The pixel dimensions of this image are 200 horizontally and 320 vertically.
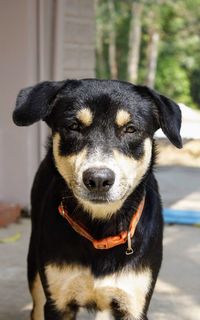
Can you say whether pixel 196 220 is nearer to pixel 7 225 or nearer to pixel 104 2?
pixel 7 225

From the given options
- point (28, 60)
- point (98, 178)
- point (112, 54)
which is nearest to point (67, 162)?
point (98, 178)

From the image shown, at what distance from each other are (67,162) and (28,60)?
2.75 metres

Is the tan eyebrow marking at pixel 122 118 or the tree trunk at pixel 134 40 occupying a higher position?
the tan eyebrow marking at pixel 122 118

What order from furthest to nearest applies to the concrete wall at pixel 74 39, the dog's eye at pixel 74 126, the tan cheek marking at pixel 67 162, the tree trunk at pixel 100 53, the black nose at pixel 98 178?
the tree trunk at pixel 100 53 < the concrete wall at pixel 74 39 < the dog's eye at pixel 74 126 < the tan cheek marking at pixel 67 162 < the black nose at pixel 98 178

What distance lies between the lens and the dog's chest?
2900 mm

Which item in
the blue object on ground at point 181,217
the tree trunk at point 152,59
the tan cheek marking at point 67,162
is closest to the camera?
the tan cheek marking at point 67,162

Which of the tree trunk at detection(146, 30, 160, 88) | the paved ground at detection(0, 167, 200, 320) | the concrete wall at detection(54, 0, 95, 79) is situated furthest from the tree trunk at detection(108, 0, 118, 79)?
the paved ground at detection(0, 167, 200, 320)

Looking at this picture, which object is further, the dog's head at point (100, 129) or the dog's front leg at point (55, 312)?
the dog's front leg at point (55, 312)

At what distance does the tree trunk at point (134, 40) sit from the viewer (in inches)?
802

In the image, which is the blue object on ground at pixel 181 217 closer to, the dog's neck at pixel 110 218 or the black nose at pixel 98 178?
the dog's neck at pixel 110 218

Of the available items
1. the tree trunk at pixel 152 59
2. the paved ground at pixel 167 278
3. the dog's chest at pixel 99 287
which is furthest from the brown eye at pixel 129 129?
the tree trunk at pixel 152 59

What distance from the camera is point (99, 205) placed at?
9.08ft

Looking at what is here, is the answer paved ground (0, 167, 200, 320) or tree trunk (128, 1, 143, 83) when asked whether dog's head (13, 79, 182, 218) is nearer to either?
paved ground (0, 167, 200, 320)

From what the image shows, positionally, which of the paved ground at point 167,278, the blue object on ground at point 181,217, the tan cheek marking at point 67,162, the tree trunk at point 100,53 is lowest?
the tree trunk at point 100,53
